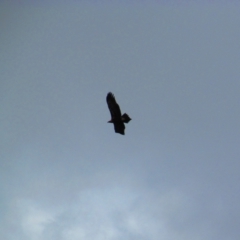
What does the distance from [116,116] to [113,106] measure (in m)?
1.16

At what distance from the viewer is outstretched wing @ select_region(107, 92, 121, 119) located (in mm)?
62188

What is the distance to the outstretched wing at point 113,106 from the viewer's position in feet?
204

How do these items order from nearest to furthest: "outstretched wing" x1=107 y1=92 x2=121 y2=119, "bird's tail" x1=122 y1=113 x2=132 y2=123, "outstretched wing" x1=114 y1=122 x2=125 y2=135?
"outstretched wing" x1=107 y1=92 x2=121 y2=119
"bird's tail" x1=122 y1=113 x2=132 y2=123
"outstretched wing" x1=114 y1=122 x2=125 y2=135

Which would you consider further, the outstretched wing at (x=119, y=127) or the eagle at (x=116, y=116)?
the outstretched wing at (x=119, y=127)

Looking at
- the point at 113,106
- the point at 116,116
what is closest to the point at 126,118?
the point at 116,116

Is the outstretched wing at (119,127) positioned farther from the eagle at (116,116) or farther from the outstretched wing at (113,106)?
the outstretched wing at (113,106)

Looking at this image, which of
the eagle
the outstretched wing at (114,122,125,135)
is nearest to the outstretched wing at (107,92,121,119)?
the eagle

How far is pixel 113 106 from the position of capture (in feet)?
205

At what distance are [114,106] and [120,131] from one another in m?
3.05

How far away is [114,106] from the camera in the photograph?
205 feet

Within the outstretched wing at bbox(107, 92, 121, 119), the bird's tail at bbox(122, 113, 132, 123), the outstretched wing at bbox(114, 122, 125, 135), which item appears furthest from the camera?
the outstretched wing at bbox(114, 122, 125, 135)

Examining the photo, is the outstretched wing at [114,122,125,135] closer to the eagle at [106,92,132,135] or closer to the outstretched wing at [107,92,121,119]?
the eagle at [106,92,132,135]

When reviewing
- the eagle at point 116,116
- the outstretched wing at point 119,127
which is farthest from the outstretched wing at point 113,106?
the outstretched wing at point 119,127

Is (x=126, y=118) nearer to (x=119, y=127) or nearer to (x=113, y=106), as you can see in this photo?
(x=119, y=127)
